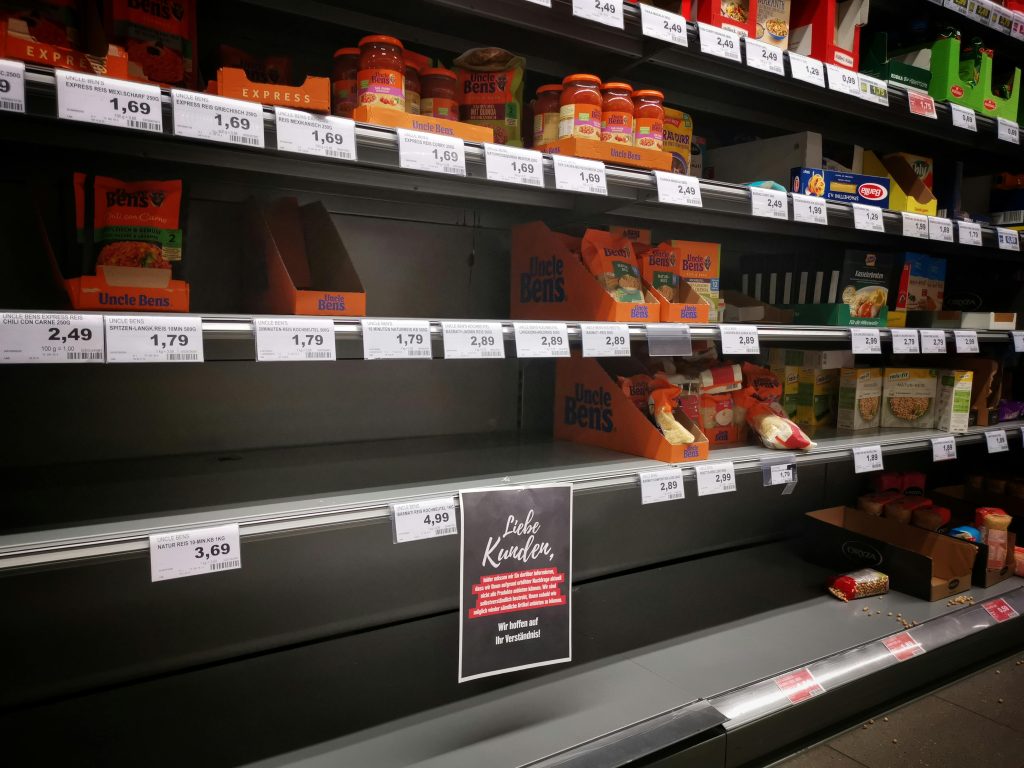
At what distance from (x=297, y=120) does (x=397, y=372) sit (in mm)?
883

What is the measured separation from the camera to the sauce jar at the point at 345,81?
1.46 m

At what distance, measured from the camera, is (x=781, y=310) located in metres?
2.33

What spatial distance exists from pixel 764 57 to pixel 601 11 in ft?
1.77

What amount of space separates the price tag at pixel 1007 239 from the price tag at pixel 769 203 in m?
1.10

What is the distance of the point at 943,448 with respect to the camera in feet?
7.73

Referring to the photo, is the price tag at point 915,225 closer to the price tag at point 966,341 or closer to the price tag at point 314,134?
the price tag at point 966,341

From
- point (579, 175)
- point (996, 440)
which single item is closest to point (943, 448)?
point (996, 440)

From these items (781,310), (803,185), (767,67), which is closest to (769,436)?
(781,310)

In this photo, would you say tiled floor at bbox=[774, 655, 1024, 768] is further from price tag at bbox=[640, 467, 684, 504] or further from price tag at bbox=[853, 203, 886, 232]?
price tag at bbox=[853, 203, 886, 232]

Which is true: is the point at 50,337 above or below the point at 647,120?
below

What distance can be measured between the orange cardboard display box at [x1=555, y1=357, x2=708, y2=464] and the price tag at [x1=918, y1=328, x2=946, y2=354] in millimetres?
965

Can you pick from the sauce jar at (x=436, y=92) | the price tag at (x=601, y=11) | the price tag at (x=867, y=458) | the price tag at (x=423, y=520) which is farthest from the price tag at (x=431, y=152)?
the price tag at (x=867, y=458)

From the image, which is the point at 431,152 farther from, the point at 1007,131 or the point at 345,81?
the point at 1007,131

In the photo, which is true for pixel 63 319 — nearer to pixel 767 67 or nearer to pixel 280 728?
pixel 280 728
